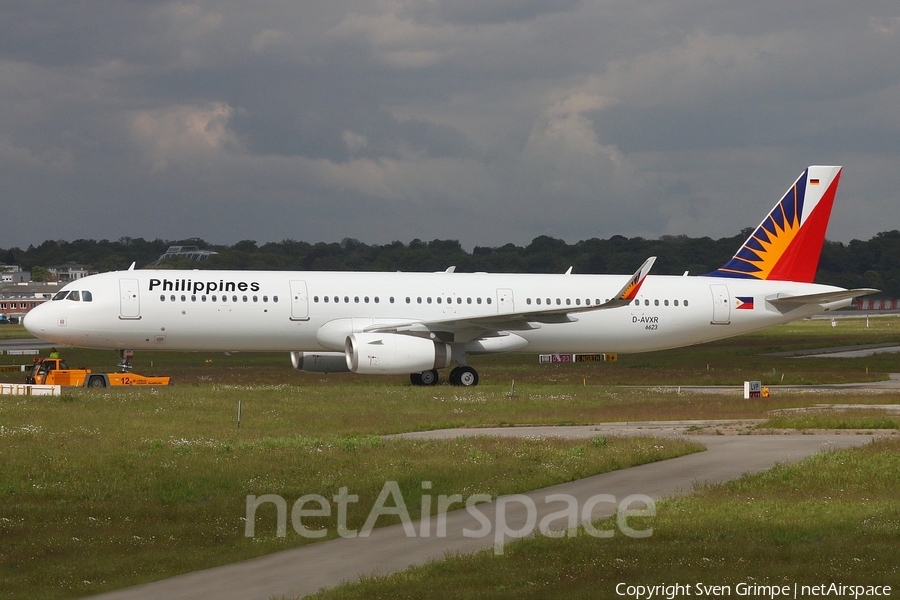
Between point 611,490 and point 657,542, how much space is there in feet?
12.9

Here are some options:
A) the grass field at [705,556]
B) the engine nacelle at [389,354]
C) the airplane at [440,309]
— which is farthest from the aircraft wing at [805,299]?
the grass field at [705,556]

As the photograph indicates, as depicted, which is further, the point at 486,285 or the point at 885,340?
the point at 885,340

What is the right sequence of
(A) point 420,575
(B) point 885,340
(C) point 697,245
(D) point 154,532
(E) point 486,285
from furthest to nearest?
(C) point 697,245
(B) point 885,340
(E) point 486,285
(D) point 154,532
(A) point 420,575

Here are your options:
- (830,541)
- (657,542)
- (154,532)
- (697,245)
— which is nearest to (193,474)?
(154,532)

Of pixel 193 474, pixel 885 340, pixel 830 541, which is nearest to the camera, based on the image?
pixel 830 541

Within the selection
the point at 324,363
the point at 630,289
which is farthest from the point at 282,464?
the point at 324,363

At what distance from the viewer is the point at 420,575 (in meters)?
11.5

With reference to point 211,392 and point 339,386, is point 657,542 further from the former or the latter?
point 339,386

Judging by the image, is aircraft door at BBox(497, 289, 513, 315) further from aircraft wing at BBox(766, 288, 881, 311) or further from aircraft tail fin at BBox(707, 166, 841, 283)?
aircraft wing at BBox(766, 288, 881, 311)

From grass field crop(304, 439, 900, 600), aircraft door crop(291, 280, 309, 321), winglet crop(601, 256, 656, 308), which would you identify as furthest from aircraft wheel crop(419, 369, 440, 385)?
grass field crop(304, 439, 900, 600)

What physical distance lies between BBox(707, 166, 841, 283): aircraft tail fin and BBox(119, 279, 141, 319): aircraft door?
22.7m

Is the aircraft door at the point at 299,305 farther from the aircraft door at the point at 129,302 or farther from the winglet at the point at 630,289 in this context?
the winglet at the point at 630,289

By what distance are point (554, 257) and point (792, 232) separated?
333 feet

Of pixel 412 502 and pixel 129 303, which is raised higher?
pixel 129 303
